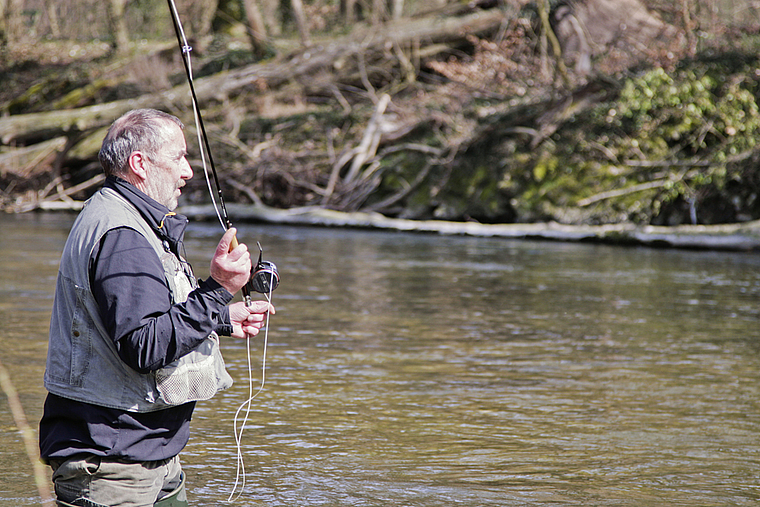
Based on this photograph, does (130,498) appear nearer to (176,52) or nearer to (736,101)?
(736,101)

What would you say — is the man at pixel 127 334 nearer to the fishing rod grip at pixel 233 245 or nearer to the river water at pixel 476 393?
the fishing rod grip at pixel 233 245

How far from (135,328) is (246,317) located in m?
0.50

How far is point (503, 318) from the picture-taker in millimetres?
8953

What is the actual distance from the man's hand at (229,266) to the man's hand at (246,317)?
197 millimetres

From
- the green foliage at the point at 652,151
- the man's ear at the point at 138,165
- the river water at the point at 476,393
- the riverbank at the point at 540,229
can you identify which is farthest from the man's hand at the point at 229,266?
the green foliage at the point at 652,151

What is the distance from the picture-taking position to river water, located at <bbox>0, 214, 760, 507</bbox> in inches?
169

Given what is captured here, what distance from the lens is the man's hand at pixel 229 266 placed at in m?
2.64

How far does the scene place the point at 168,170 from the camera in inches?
109

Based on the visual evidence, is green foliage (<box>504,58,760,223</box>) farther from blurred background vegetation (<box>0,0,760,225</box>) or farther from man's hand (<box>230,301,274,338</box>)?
man's hand (<box>230,301,274,338</box>)

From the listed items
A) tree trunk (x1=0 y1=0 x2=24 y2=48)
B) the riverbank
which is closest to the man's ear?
the riverbank

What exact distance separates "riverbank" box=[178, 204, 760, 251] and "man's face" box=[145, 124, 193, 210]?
14.1 metres

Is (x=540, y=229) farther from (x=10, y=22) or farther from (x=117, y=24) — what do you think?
(x=10, y=22)

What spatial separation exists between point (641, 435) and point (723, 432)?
18.9 inches

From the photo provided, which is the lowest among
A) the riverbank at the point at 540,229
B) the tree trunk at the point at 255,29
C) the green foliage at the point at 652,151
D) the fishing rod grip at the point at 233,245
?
the riverbank at the point at 540,229
